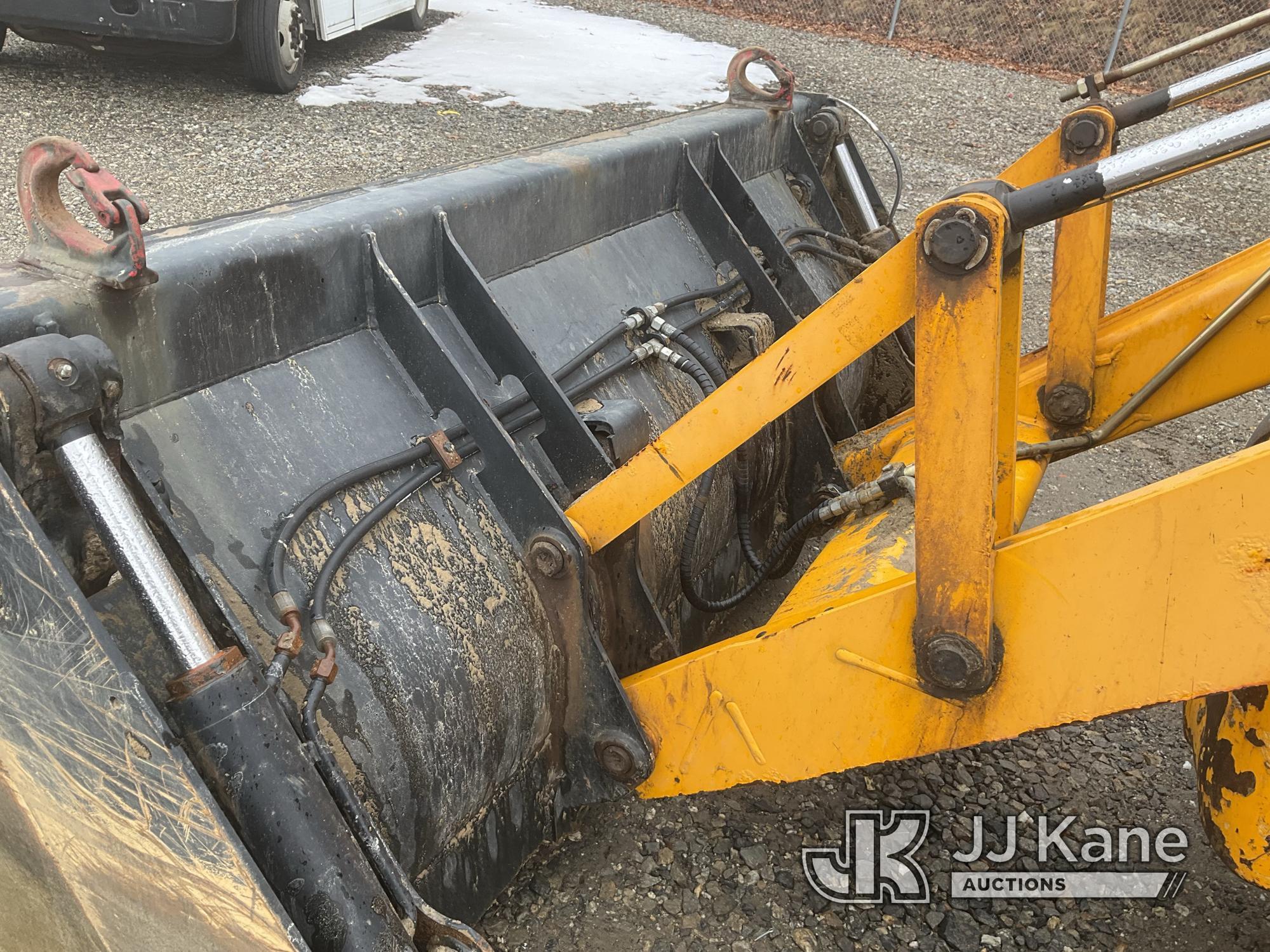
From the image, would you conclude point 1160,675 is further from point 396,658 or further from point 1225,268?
point 1225,268

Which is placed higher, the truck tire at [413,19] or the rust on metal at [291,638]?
the truck tire at [413,19]

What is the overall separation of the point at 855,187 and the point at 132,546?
3344 mm

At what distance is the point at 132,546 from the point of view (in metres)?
1.41

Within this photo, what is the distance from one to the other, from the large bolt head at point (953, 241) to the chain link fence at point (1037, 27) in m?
12.7

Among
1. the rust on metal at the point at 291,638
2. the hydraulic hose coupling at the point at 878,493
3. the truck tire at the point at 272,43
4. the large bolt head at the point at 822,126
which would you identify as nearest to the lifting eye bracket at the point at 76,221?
the rust on metal at the point at 291,638

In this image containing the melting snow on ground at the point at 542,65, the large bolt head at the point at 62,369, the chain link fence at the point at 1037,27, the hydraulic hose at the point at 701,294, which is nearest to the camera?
the large bolt head at the point at 62,369

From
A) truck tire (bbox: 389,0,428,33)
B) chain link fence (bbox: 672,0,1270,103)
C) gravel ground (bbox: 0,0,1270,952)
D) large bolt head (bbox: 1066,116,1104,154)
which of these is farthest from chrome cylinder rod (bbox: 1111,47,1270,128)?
chain link fence (bbox: 672,0,1270,103)

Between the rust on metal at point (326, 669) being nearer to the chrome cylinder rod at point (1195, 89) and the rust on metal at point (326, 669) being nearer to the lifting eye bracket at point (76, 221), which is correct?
the lifting eye bracket at point (76, 221)

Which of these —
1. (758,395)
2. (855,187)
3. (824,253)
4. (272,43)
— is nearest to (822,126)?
(855,187)

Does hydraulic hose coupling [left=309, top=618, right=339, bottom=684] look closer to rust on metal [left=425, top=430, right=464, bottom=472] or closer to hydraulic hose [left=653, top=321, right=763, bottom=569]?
rust on metal [left=425, top=430, right=464, bottom=472]

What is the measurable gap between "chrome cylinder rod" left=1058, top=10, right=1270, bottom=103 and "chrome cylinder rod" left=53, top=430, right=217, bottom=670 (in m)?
2.35

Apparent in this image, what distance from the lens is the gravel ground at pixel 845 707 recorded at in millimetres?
2430

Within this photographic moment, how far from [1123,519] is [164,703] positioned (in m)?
1.33

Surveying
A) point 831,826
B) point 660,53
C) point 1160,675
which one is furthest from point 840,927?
point 660,53
